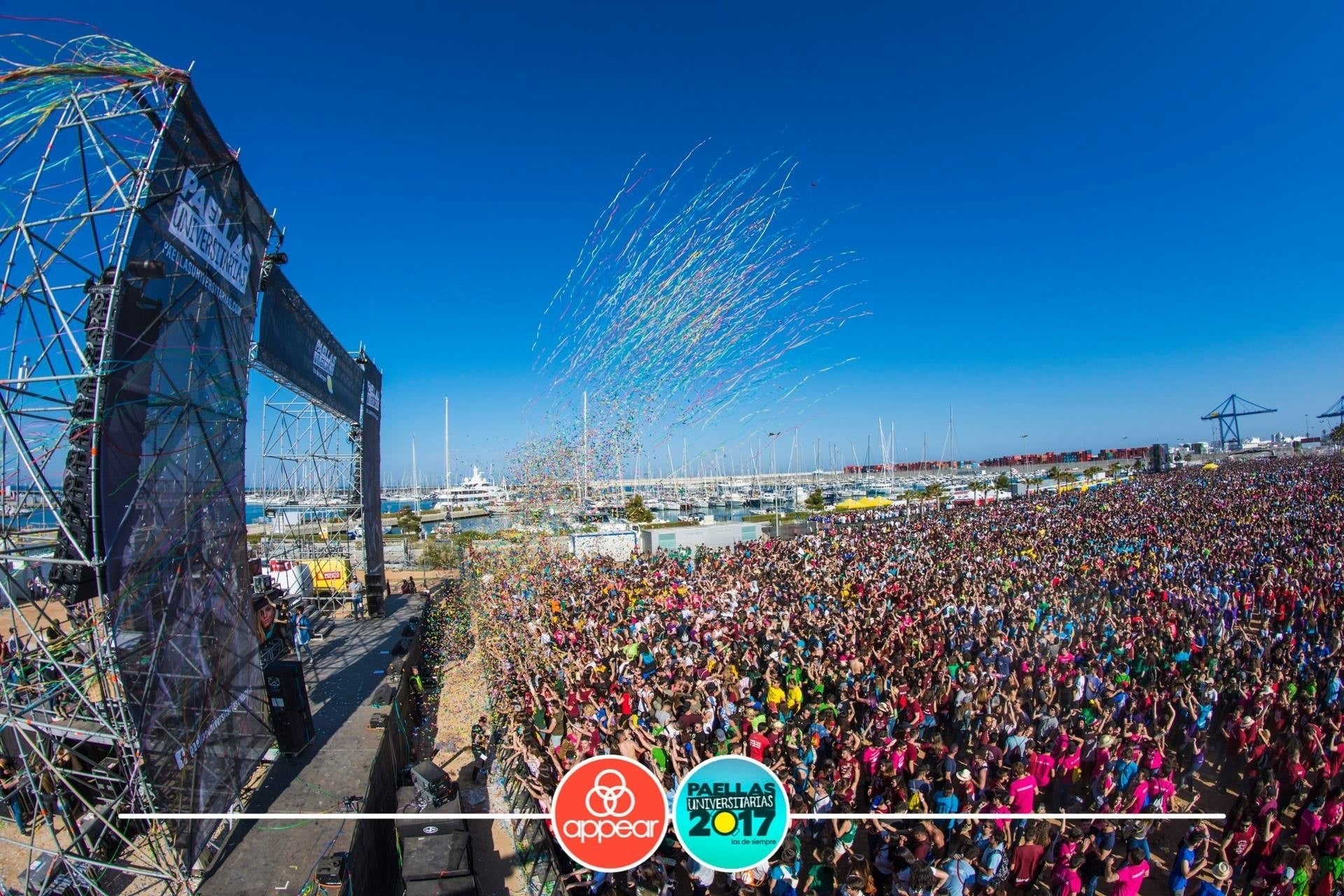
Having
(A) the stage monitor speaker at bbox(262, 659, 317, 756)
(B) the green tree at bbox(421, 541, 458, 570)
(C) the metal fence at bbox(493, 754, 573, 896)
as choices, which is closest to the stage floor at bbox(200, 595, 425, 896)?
(A) the stage monitor speaker at bbox(262, 659, 317, 756)


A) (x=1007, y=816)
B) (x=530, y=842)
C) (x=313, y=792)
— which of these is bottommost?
(x=530, y=842)

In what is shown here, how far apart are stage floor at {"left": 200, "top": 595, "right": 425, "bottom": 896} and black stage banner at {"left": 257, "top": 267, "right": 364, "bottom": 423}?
668 cm

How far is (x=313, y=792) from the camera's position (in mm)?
8359

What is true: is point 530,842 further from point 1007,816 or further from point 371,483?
point 371,483

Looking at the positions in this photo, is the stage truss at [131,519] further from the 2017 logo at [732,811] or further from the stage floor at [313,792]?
the 2017 logo at [732,811]

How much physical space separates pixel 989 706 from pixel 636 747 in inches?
189

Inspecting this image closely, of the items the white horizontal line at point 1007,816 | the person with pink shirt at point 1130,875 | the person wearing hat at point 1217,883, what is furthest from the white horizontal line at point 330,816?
the person wearing hat at point 1217,883

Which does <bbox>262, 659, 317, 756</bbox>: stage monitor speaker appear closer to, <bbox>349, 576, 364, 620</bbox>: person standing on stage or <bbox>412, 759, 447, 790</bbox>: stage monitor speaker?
<bbox>412, 759, 447, 790</bbox>: stage monitor speaker

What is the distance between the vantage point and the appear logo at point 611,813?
217 cm

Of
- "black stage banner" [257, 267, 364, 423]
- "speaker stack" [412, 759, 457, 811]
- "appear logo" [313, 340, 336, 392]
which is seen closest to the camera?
"speaker stack" [412, 759, 457, 811]

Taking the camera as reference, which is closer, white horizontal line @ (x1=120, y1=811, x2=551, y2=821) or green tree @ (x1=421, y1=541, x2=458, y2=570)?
white horizontal line @ (x1=120, y1=811, x2=551, y2=821)

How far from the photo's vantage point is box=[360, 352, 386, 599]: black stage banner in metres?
19.9

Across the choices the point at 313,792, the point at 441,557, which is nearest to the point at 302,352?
the point at 313,792

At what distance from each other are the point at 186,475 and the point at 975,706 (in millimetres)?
10515
